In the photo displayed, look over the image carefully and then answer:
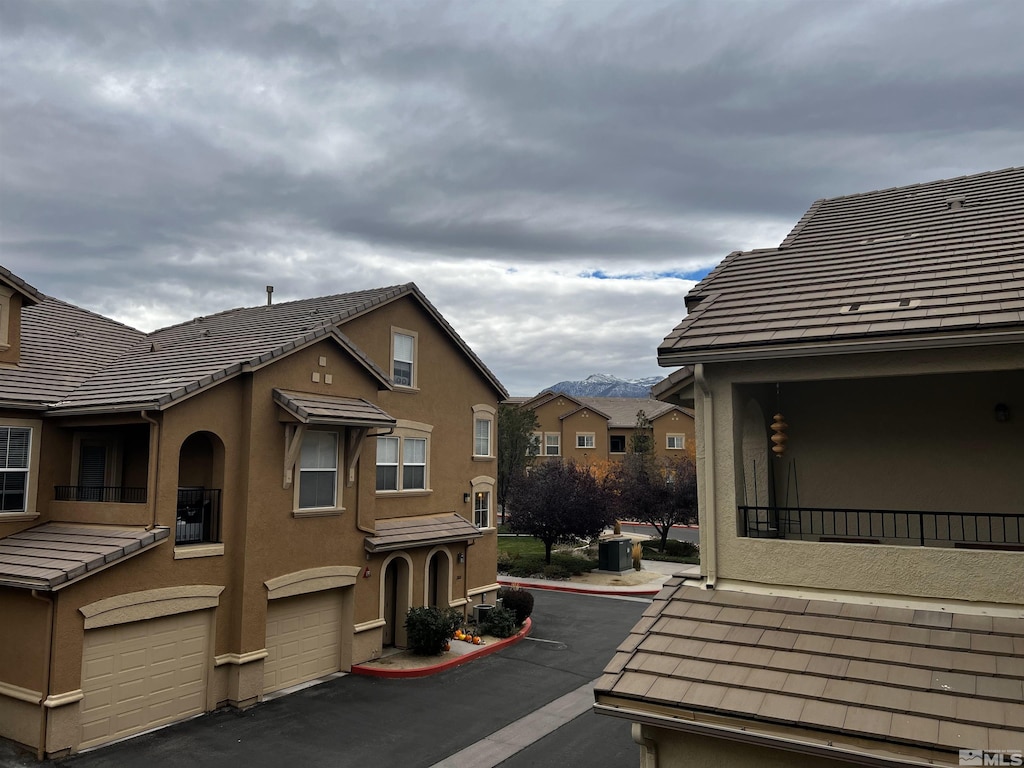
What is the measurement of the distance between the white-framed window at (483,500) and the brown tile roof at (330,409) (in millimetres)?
6425

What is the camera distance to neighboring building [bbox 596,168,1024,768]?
629 cm

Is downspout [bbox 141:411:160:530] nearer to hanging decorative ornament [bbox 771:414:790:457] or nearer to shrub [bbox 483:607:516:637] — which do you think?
shrub [bbox 483:607:516:637]

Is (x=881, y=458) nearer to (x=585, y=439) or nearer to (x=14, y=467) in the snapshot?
(x=14, y=467)

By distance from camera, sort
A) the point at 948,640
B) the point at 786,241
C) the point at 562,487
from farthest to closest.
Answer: the point at 562,487
the point at 786,241
the point at 948,640

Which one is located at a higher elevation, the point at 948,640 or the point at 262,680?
the point at 948,640

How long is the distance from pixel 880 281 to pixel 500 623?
14.6 m

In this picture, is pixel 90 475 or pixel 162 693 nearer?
pixel 162 693

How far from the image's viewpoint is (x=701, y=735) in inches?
267

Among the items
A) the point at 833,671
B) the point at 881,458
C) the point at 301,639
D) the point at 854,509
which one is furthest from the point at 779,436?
the point at 301,639

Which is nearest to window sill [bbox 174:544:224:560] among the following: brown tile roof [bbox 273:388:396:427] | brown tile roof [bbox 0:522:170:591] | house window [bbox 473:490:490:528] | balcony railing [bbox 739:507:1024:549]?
brown tile roof [bbox 0:522:170:591]

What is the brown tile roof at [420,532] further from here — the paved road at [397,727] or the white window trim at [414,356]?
the white window trim at [414,356]

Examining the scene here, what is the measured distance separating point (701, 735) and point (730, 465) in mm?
2804

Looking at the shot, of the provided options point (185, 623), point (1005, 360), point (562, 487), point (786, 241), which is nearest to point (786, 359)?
point (1005, 360)

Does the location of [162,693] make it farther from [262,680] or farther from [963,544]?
[963,544]
